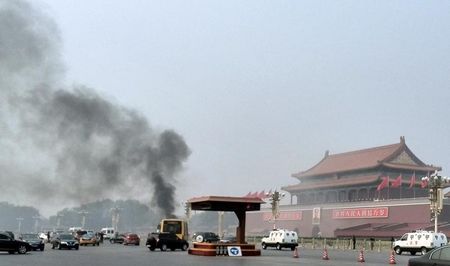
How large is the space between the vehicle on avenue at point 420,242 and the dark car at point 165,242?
657 inches

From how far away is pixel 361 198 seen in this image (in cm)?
7931

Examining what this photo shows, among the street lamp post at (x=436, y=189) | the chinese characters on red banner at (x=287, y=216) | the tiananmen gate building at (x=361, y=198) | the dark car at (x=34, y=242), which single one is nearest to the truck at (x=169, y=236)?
the dark car at (x=34, y=242)

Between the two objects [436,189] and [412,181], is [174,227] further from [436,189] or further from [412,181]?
[412,181]

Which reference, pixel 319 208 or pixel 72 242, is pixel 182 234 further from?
pixel 319 208

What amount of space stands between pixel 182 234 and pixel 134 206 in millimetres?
134943

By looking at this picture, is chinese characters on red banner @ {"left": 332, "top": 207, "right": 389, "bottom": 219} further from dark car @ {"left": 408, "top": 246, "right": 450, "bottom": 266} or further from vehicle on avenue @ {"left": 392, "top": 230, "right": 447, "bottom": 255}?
dark car @ {"left": 408, "top": 246, "right": 450, "bottom": 266}

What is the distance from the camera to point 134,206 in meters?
176

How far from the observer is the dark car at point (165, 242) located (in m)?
40.8

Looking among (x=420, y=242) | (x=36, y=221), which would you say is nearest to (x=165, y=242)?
(x=420, y=242)

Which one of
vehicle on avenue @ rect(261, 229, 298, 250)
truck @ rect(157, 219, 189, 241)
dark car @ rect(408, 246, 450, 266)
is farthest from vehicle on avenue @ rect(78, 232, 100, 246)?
dark car @ rect(408, 246, 450, 266)

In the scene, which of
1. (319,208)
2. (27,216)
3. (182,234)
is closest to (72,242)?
(182,234)

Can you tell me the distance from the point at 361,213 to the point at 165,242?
37487mm

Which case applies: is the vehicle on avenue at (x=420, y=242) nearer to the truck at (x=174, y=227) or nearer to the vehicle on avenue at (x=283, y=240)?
the vehicle on avenue at (x=283, y=240)

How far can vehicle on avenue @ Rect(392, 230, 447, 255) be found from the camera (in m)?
42.4
